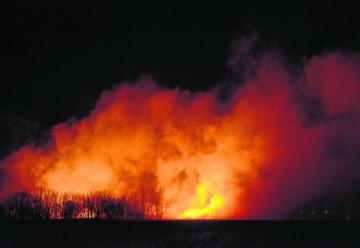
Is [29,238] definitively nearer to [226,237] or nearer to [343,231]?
[226,237]

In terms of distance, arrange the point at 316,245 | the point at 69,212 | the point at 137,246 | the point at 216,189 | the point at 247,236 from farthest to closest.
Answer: the point at 69,212
the point at 216,189
the point at 247,236
the point at 316,245
the point at 137,246

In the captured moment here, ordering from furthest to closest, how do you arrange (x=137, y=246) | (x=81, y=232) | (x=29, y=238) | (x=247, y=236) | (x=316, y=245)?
(x=81, y=232)
(x=247, y=236)
(x=29, y=238)
(x=316, y=245)
(x=137, y=246)

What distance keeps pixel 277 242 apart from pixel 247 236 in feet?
19.4

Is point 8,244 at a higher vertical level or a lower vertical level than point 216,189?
lower

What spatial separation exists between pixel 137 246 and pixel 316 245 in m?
16.0

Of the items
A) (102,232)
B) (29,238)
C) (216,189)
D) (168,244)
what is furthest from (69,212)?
(168,244)

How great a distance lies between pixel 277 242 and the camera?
49.2m

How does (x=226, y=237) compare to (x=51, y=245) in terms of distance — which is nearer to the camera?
A: (x=51, y=245)

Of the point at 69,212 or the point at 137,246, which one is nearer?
the point at 137,246

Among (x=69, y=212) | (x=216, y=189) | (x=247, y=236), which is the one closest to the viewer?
(x=247, y=236)

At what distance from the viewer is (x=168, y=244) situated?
4638 cm

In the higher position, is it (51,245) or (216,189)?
(216,189)

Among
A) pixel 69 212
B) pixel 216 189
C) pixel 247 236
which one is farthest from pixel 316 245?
pixel 69 212

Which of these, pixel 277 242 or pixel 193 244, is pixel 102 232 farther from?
pixel 277 242
